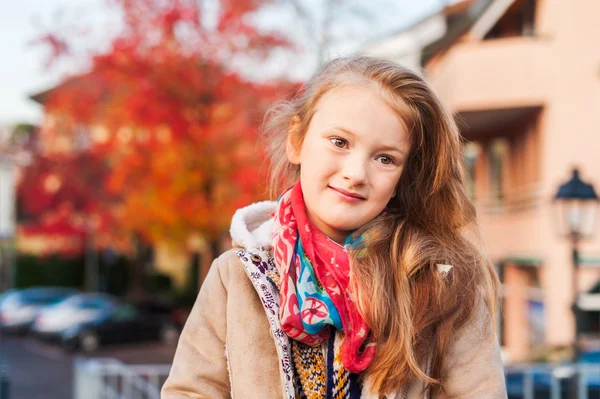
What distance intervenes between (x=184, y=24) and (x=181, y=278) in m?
23.7

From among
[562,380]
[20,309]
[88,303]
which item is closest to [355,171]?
[562,380]

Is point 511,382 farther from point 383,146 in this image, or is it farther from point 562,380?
point 383,146

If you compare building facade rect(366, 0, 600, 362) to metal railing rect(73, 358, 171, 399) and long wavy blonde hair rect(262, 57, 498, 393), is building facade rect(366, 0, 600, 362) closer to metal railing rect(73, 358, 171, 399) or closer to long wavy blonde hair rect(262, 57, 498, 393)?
metal railing rect(73, 358, 171, 399)

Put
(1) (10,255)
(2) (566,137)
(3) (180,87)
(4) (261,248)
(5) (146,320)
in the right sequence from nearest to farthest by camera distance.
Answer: (4) (261,248) → (2) (566,137) → (3) (180,87) → (5) (146,320) → (1) (10,255)

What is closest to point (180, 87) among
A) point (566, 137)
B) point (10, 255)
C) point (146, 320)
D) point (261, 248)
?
point (566, 137)

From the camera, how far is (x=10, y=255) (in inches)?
1441

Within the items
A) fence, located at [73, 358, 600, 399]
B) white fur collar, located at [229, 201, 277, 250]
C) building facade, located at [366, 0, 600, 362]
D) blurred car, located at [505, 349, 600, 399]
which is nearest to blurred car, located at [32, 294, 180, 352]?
building facade, located at [366, 0, 600, 362]

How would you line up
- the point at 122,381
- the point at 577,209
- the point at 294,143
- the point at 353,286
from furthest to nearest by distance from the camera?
1. the point at 577,209
2. the point at 122,381
3. the point at 294,143
4. the point at 353,286

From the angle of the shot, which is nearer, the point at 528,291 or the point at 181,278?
the point at 528,291

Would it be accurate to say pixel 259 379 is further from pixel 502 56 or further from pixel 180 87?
pixel 180 87

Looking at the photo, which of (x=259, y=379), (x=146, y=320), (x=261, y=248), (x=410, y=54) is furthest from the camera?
(x=146, y=320)

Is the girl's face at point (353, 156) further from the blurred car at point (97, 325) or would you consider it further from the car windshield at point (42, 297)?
the car windshield at point (42, 297)

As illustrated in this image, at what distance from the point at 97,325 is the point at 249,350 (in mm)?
21163

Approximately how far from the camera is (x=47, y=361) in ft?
67.2
